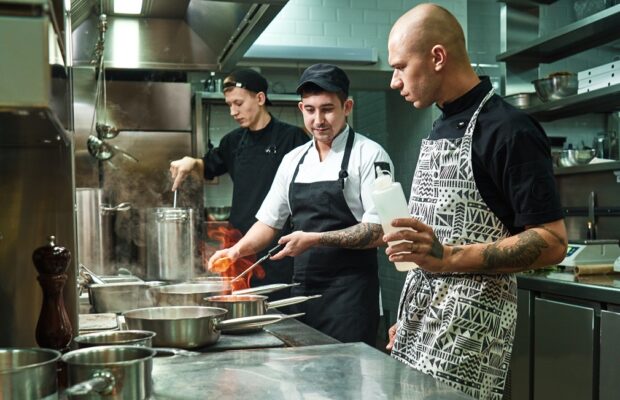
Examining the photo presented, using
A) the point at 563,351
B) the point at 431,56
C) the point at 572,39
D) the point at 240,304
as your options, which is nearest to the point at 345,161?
the point at 431,56

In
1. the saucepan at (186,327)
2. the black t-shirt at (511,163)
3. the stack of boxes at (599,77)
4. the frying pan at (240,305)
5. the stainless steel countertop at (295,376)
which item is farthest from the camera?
the stack of boxes at (599,77)

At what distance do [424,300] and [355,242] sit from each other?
31.3 inches

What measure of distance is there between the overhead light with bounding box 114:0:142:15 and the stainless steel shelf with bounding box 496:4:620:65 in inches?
98.8

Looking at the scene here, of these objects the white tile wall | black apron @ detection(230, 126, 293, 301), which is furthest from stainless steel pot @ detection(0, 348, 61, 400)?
the white tile wall

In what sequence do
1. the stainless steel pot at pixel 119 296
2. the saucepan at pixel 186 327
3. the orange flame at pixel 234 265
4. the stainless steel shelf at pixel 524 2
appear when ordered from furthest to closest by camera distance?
the stainless steel shelf at pixel 524 2
the orange flame at pixel 234 265
the stainless steel pot at pixel 119 296
the saucepan at pixel 186 327

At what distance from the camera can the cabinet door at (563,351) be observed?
3219 mm

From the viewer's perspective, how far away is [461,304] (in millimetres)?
1876

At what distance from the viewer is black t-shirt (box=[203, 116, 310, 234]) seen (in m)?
3.75

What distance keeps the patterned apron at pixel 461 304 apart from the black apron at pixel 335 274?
2.44 ft

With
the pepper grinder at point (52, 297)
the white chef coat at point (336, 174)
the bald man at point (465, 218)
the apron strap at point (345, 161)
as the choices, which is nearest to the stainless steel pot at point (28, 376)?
the pepper grinder at point (52, 297)

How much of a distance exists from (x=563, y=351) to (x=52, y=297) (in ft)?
9.06

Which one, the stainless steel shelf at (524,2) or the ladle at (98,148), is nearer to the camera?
the ladle at (98,148)

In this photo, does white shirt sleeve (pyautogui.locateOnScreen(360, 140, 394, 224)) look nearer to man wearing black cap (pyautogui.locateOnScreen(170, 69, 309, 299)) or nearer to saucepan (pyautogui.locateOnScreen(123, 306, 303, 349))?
man wearing black cap (pyautogui.locateOnScreen(170, 69, 309, 299))

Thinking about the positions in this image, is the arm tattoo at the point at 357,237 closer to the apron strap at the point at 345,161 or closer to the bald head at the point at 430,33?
the apron strap at the point at 345,161
